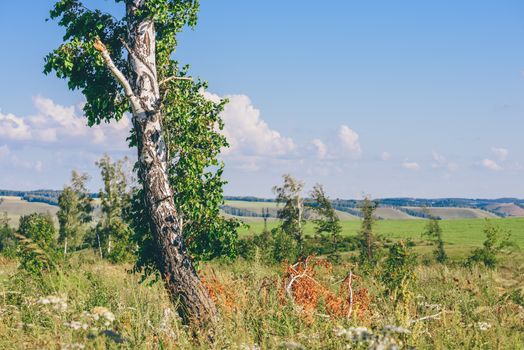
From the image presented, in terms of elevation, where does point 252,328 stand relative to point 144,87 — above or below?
below

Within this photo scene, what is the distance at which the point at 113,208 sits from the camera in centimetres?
7500

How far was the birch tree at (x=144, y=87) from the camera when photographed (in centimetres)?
841

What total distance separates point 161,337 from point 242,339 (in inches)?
40.7

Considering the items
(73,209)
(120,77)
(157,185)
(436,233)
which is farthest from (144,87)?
(73,209)

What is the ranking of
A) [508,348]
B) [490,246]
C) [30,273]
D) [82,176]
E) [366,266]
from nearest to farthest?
1. [508,348]
2. [30,273]
3. [366,266]
4. [490,246]
5. [82,176]

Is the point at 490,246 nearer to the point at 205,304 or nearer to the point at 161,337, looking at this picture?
the point at 205,304

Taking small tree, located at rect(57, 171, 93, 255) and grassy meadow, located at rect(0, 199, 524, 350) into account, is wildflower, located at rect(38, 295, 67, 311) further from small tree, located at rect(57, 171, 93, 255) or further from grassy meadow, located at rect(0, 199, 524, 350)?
small tree, located at rect(57, 171, 93, 255)

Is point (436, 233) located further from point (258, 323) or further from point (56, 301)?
point (56, 301)

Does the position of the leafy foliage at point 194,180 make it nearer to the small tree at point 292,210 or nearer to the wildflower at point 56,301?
the wildflower at point 56,301

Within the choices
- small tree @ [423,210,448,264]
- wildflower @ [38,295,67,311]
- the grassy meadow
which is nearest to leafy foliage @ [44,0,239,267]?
the grassy meadow

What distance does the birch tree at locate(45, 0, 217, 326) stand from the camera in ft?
27.6

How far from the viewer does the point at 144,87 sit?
30.3 ft

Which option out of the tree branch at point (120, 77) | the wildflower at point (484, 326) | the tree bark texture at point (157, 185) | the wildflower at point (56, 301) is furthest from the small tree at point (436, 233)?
the wildflower at point (56, 301)

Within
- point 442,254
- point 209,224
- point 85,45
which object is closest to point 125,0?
point 85,45
